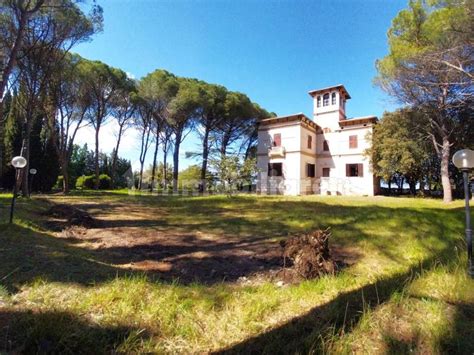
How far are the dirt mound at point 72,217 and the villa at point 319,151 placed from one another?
563 inches

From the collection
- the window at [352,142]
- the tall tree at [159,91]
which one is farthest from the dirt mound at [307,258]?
the tall tree at [159,91]

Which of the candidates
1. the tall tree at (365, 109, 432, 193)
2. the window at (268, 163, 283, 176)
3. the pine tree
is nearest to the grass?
the tall tree at (365, 109, 432, 193)

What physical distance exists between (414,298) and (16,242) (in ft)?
16.6

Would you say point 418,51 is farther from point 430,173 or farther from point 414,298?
point 414,298

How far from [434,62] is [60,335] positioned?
40.9 feet

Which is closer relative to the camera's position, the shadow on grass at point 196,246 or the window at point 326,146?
the shadow on grass at point 196,246

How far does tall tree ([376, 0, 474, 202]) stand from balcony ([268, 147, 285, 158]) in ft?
24.9

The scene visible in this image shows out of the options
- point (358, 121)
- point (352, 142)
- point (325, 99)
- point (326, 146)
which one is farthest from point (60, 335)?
point (325, 99)

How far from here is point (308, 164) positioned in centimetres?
1981

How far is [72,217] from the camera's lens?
645 centimetres

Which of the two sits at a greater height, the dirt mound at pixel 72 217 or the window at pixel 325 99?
the window at pixel 325 99

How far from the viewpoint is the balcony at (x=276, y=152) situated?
1939cm

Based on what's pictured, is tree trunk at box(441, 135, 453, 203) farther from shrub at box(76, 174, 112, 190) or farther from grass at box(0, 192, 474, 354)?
shrub at box(76, 174, 112, 190)

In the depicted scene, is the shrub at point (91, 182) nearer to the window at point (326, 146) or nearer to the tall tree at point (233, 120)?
the tall tree at point (233, 120)
